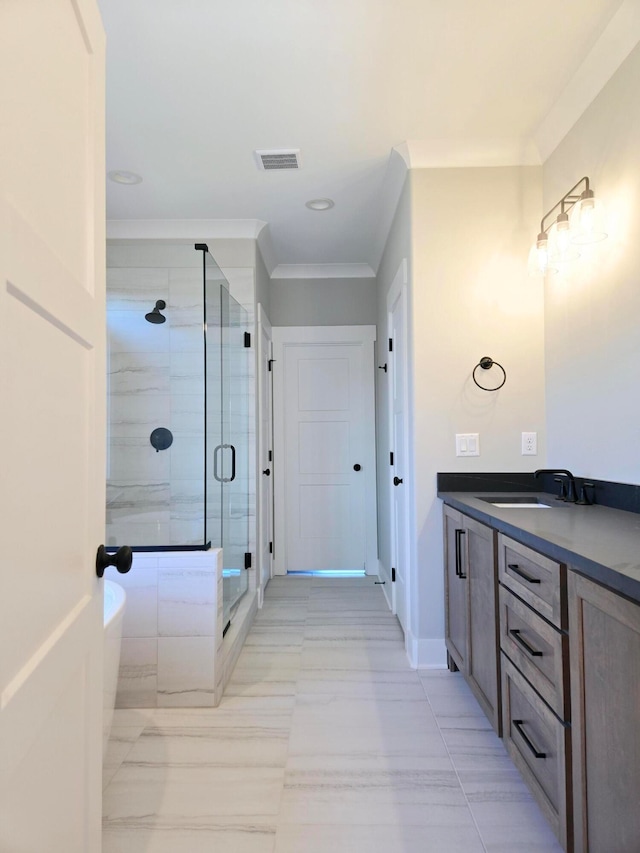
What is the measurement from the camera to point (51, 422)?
0.79 m

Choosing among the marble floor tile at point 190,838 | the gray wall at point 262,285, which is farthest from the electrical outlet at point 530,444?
the gray wall at point 262,285

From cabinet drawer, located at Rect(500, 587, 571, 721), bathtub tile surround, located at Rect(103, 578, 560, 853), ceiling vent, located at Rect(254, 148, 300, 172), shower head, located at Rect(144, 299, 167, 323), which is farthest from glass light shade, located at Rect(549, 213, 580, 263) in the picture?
shower head, located at Rect(144, 299, 167, 323)

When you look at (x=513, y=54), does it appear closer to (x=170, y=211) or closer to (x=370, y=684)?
(x=170, y=211)

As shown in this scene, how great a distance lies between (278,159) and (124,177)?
2.95ft

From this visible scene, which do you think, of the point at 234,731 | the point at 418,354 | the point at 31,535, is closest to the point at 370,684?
the point at 234,731

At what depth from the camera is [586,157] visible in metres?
2.23

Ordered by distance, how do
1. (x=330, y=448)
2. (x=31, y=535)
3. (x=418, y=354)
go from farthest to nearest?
(x=330, y=448), (x=418, y=354), (x=31, y=535)

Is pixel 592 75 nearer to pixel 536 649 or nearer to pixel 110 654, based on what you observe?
pixel 536 649

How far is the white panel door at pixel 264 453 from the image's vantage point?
3.78 metres

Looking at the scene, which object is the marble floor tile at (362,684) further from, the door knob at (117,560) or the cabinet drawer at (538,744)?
the door knob at (117,560)

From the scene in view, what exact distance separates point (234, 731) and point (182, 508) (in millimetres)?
1082

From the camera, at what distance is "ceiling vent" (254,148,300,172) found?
8.90 feet

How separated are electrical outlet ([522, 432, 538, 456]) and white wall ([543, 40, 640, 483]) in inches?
3.8

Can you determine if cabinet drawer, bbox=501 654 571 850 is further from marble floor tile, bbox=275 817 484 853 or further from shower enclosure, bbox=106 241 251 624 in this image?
shower enclosure, bbox=106 241 251 624
